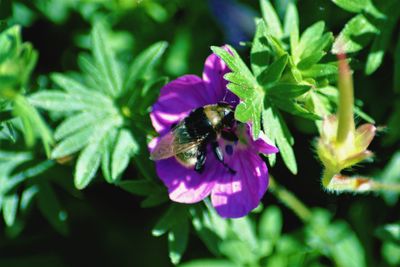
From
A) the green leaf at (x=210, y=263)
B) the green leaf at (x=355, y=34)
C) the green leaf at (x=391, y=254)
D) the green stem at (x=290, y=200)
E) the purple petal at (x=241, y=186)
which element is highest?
the green leaf at (x=355, y=34)

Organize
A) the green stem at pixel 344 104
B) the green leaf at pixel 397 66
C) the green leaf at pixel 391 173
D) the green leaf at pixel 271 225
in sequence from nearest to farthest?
the green stem at pixel 344 104 < the green leaf at pixel 397 66 < the green leaf at pixel 271 225 < the green leaf at pixel 391 173

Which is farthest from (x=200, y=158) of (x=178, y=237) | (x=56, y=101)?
(x=56, y=101)

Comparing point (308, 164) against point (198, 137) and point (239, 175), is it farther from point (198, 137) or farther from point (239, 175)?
point (198, 137)

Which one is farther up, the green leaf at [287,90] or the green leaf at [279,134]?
the green leaf at [287,90]

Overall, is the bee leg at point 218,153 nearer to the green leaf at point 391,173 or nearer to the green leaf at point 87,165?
the green leaf at point 87,165

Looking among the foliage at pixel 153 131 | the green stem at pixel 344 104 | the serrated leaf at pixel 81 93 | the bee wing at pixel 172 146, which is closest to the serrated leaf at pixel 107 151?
the foliage at pixel 153 131

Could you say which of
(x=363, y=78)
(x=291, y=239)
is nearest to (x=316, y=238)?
(x=291, y=239)
